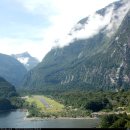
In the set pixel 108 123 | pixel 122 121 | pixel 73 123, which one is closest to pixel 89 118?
pixel 73 123

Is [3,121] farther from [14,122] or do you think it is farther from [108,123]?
[108,123]

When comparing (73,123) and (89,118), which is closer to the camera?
(73,123)

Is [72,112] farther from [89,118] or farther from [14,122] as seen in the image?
[14,122]

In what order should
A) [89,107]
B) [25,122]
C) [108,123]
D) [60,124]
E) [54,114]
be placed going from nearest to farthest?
[108,123] < [60,124] < [25,122] < [54,114] < [89,107]

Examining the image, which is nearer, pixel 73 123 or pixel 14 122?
pixel 73 123

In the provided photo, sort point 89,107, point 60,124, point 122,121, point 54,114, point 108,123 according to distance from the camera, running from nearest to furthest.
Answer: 1. point 122,121
2. point 108,123
3. point 60,124
4. point 54,114
5. point 89,107

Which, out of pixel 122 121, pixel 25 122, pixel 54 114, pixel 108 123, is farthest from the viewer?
pixel 54 114

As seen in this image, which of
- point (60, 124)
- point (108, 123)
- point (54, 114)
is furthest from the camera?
point (54, 114)

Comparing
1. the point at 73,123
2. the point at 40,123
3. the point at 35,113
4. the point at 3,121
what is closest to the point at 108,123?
the point at 73,123
